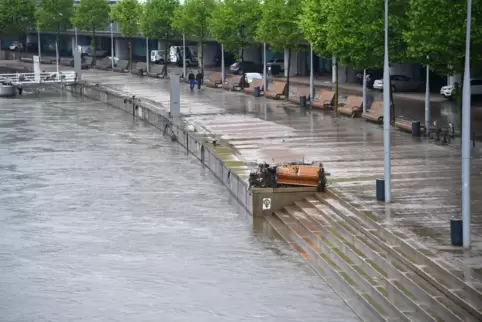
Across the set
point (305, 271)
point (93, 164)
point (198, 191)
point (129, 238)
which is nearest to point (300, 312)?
point (305, 271)

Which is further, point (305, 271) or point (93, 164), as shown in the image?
point (93, 164)

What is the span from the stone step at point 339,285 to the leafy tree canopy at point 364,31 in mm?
16938

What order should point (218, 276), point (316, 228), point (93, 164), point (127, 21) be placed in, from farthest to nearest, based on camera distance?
point (127, 21), point (93, 164), point (316, 228), point (218, 276)

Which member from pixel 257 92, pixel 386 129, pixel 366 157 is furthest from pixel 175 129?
pixel 386 129

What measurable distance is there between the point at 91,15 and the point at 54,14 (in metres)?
9.29

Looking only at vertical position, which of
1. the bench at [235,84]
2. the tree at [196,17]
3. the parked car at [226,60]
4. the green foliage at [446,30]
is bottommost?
the bench at [235,84]

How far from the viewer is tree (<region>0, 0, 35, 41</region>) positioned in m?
122

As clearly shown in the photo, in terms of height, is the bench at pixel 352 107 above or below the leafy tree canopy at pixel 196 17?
below

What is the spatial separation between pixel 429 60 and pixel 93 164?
14.3m

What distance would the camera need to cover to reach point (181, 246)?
95.1ft

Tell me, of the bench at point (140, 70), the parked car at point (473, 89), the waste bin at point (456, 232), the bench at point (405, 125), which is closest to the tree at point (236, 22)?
the parked car at point (473, 89)

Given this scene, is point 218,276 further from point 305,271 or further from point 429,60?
point 429,60

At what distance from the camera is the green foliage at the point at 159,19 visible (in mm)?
92500

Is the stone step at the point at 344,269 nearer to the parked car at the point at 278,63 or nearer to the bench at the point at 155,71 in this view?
the parked car at the point at 278,63
